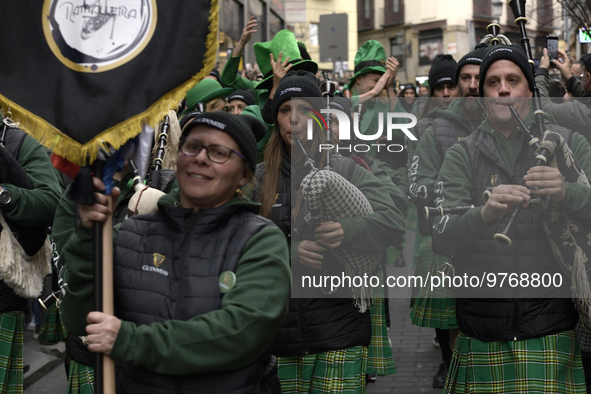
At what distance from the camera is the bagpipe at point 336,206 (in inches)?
145

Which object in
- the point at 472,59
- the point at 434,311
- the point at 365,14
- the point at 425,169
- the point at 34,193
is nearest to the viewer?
the point at 34,193

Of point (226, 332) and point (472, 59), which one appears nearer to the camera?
point (226, 332)

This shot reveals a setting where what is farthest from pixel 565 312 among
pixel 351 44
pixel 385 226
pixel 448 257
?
pixel 351 44

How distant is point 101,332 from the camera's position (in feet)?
7.92

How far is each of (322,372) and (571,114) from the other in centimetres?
186

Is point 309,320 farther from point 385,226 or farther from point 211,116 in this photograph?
point 211,116

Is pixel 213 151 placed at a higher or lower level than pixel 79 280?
higher

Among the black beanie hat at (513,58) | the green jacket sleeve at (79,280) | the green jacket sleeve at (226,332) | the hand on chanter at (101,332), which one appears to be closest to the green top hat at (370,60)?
the black beanie hat at (513,58)

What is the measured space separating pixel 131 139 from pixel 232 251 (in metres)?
0.53

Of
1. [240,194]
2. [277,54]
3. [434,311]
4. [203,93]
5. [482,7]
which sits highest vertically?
[482,7]

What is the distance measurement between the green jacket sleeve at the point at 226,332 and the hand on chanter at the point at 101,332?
2cm

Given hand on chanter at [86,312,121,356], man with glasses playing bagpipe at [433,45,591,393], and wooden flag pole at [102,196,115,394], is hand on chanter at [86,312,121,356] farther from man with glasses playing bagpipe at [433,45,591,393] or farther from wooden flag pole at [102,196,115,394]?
man with glasses playing bagpipe at [433,45,591,393]

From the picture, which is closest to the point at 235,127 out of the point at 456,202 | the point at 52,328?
the point at 456,202

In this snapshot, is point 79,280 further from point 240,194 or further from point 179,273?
point 240,194
